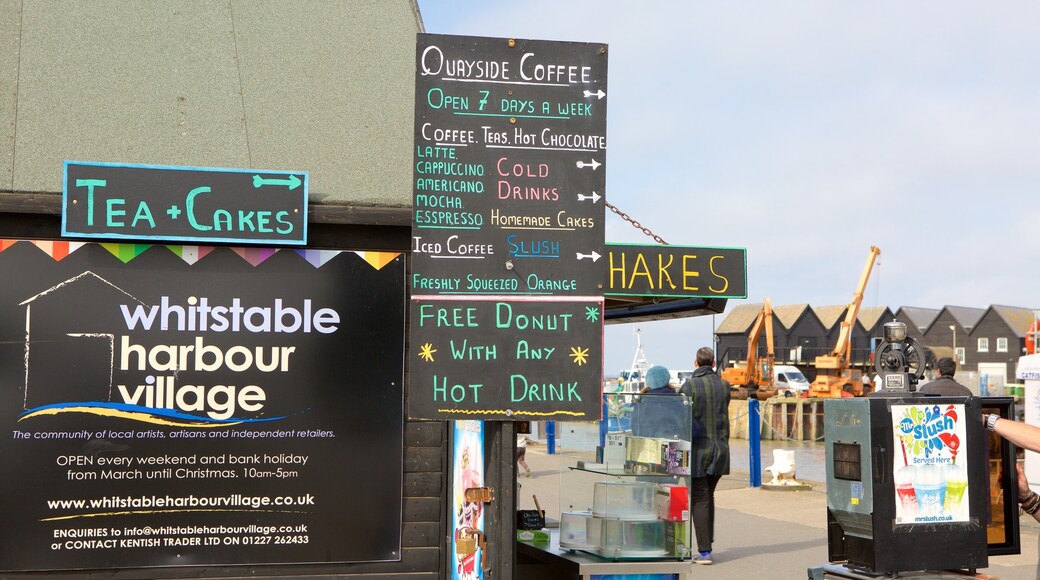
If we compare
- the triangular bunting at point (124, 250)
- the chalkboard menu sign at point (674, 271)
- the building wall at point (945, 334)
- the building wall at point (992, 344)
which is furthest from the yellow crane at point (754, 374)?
the triangular bunting at point (124, 250)

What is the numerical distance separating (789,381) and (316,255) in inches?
2290

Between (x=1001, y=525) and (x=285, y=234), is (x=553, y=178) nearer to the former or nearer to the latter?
(x=285, y=234)

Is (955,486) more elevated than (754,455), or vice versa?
(955,486)

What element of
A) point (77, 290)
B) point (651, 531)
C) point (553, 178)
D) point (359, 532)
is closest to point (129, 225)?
point (77, 290)

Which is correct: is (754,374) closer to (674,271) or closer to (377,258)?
(674,271)

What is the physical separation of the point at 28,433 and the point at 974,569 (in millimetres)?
4842

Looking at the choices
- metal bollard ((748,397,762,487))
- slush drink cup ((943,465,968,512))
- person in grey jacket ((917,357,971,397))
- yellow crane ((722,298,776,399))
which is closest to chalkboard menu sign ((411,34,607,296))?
slush drink cup ((943,465,968,512))

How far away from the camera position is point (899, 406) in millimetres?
4953

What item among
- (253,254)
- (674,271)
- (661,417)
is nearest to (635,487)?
(661,417)

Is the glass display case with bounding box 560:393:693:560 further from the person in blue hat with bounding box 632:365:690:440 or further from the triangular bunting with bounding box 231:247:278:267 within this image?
the triangular bunting with bounding box 231:247:278:267

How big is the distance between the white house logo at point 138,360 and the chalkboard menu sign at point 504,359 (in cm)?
199

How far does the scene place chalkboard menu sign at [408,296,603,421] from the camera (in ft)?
14.8

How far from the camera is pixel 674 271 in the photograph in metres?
6.93

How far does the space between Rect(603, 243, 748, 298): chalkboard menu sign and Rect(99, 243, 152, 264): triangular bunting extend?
9.05 ft
